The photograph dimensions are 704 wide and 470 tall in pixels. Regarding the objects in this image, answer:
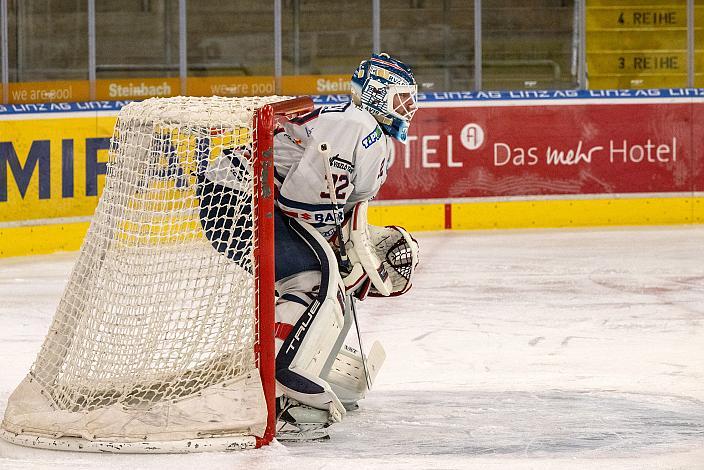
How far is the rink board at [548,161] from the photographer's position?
31.3 feet

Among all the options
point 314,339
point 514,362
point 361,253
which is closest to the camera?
point 314,339

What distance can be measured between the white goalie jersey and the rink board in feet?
17.1

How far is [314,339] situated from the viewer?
158 inches

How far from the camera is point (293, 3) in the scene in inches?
377

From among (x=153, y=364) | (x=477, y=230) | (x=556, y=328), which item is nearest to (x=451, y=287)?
(x=556, y=328)

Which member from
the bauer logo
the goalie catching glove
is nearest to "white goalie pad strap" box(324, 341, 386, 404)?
the goalie catching glove

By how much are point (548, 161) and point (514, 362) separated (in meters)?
4.58

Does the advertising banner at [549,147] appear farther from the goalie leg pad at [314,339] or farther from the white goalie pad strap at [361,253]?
the goalie leg pad at [314,339]

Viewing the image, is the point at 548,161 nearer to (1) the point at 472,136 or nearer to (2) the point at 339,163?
(1) the point at 472,136

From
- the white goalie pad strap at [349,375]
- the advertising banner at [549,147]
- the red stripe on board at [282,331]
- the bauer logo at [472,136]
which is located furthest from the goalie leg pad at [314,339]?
the bauer logo at [472,136]

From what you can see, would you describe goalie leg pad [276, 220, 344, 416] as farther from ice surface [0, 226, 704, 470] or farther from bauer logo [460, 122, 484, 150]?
bauer logo [460, 122, 484, 150]

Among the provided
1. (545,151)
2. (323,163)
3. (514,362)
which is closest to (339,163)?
(323,163)

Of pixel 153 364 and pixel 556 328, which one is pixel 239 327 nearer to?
pixel 153 364

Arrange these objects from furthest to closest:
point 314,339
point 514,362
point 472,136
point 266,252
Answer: point 472,136 → point 514,362 → point 314,339 → point 266,252
